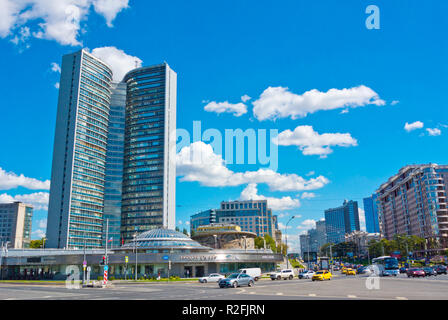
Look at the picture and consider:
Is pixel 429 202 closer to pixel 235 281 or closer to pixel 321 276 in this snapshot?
pixel 321 276

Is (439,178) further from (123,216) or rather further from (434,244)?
(123,216)

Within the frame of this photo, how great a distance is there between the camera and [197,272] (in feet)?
287

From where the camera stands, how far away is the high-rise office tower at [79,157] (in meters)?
158

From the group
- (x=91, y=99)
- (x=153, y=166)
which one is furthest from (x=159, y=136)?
(x=91, y=99)

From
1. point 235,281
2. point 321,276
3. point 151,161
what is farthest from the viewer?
point 151,161

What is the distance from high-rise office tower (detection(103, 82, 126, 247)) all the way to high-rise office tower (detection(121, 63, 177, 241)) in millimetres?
3725

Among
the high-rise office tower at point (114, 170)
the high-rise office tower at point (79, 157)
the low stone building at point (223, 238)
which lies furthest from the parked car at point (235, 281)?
the high-rise office tower at point (114, 170)

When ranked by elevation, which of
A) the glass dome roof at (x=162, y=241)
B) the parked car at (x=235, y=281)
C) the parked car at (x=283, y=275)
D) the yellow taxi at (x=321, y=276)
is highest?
the glass dome roof at (x=162, y=241)

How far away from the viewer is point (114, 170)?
618ft

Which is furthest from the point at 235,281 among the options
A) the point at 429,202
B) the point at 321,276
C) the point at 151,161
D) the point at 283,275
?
the point at 151,161

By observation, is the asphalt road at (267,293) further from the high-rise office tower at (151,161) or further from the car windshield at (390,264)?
the high-rise office tower at (151,161)

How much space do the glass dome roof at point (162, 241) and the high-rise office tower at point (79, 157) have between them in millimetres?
73162

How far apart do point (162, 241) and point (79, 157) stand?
89.3 m

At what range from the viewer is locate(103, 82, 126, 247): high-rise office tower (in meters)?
184
